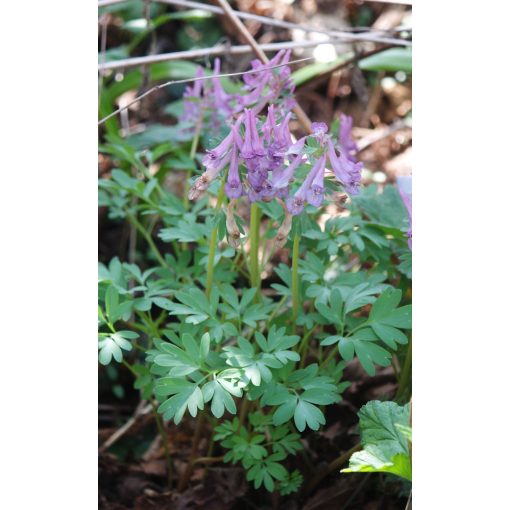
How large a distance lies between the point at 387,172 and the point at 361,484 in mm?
1250

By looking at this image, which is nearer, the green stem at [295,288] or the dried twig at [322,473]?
the green stem at [295,288]

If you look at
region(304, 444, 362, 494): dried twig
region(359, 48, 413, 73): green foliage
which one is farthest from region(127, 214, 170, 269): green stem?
region(359, 48, 413, 73): green foliage

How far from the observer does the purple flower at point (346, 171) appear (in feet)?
3.62

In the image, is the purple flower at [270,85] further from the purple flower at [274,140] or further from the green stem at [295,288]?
the green stem at [295,288]

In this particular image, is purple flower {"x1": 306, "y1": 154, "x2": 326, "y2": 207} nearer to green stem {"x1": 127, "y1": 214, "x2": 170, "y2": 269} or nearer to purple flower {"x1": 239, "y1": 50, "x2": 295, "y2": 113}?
purple flower {"x1": 239, "y1": 50, "x2": 295, "y2": 113}

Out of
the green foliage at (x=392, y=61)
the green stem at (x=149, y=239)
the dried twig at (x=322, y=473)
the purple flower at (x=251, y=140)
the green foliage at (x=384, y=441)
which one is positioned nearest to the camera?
the green foliage at (x=384, y=441)

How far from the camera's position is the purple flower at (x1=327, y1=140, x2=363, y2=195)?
3.62 feet

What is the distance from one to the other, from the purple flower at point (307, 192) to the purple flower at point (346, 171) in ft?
0.06

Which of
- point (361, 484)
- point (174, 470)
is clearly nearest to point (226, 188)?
point (361, 484)

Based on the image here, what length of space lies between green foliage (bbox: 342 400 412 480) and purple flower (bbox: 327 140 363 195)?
35 centimetres

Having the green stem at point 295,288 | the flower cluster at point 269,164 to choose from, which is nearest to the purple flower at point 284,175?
the flower cluster at point 269,164
